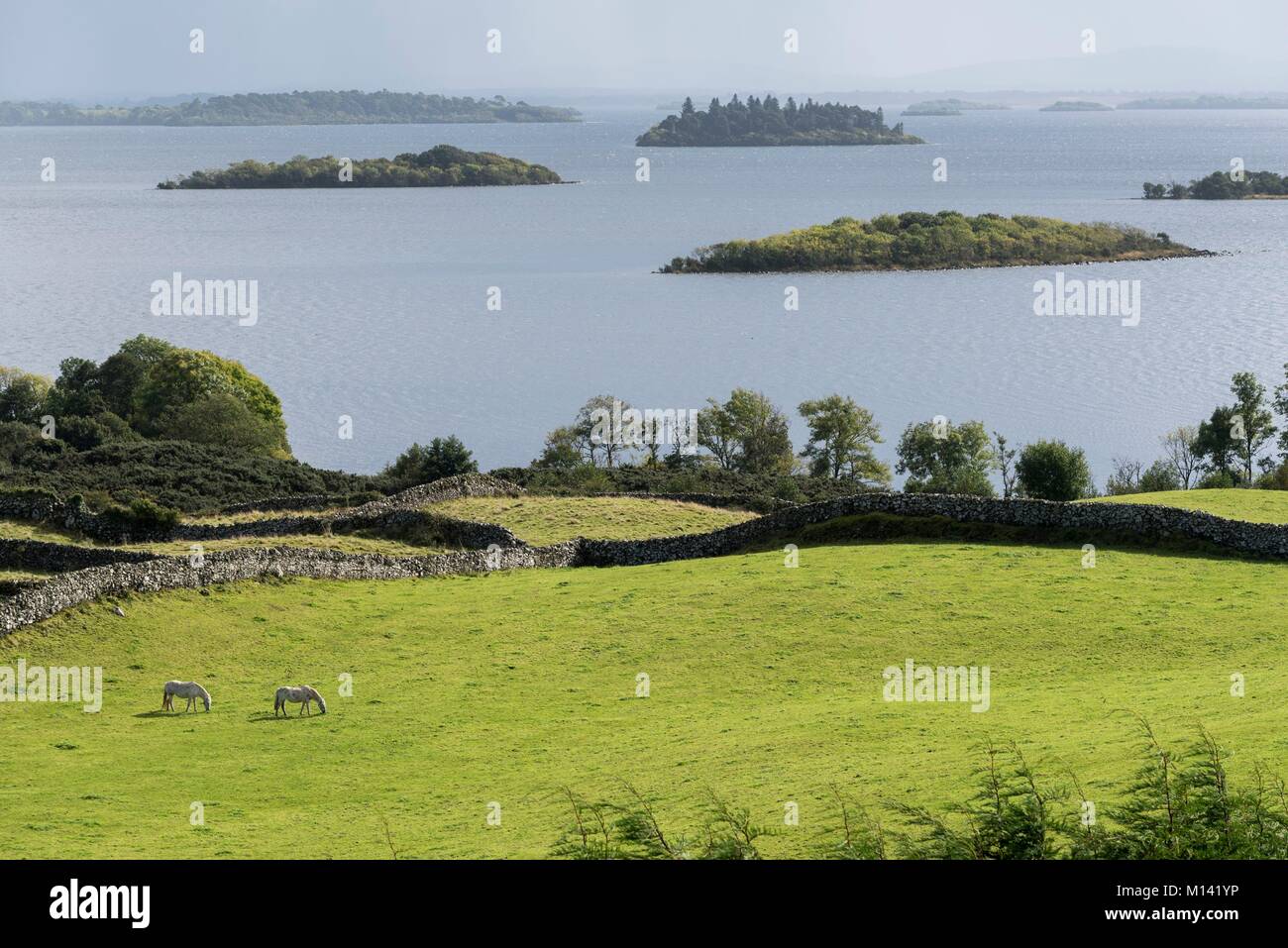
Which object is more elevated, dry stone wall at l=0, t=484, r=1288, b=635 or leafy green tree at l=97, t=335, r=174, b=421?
leafy green tree at l=97, t=335, r=174, b=421

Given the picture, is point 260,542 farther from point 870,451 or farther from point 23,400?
point 23,400

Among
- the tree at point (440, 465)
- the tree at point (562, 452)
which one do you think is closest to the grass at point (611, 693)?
the tree at point (440, 465)

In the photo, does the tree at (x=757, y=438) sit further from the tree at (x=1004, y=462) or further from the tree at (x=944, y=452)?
the tree at (x=1004, y=462)

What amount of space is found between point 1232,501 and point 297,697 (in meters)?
35.3

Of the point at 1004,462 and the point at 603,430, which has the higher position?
the point at 603,430

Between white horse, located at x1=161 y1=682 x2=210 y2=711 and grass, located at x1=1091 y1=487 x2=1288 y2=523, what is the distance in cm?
3095

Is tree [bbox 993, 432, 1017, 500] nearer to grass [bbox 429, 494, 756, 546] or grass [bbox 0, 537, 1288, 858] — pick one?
grass [bbox 429, 494, 756, 546]

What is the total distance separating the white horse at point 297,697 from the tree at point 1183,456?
57669 millimetres

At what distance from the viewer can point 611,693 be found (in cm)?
3023

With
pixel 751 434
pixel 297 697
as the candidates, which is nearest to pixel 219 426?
pixel 751 434

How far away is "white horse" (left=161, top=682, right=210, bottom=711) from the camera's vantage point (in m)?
28.8

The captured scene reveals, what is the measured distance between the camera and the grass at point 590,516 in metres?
52.7

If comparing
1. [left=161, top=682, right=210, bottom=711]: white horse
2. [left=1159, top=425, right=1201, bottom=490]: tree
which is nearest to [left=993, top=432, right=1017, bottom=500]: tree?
[left=1159, top=425, right=1201, bottom=490]: tree
